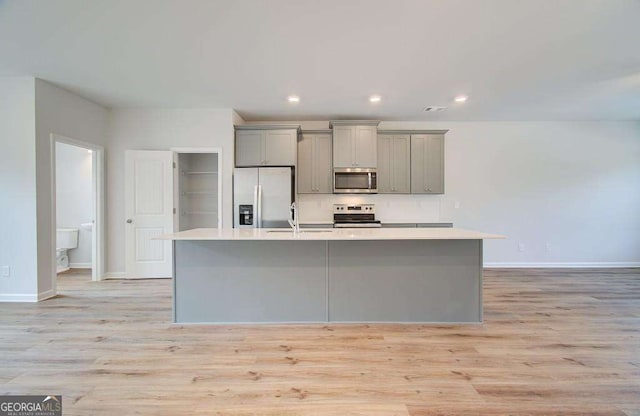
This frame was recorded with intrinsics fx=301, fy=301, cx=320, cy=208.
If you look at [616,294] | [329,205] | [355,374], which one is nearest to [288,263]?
[355,374]

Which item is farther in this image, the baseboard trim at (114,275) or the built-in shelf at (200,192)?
the built-in shelf at (200,192)

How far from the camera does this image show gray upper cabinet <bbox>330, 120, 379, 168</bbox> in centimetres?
497

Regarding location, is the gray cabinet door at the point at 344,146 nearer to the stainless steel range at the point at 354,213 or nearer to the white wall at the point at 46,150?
the stainless steel range at the point at 354,213

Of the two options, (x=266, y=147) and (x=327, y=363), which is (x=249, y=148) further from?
(x=327, y=363)

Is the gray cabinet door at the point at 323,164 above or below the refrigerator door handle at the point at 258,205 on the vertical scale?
above

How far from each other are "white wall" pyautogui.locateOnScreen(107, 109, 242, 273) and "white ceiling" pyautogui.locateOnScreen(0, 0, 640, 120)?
267mm

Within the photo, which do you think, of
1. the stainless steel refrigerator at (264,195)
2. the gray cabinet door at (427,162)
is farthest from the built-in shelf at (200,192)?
the gray cabinet door at (427,162)

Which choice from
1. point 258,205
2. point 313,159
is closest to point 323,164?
point 313,159

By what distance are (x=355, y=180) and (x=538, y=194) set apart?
341 centimetres

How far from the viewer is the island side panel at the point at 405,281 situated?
295 cm

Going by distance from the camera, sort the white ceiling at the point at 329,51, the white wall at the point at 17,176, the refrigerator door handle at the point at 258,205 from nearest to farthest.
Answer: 1. the white ceiling at the point at 329,51
2. the white wall at the point at 17,176
3. the refrigerator door handle at the point at 258,205

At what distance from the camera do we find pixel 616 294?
384 centimetres

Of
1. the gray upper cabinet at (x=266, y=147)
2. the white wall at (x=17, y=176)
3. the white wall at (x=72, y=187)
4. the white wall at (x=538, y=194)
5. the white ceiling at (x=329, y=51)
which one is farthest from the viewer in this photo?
the white wall at (x=72, y=187)
